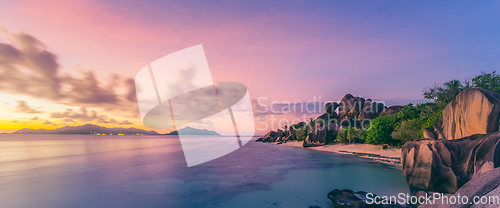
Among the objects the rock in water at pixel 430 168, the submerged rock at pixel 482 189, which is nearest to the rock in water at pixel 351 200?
the submerged rock at pixel 482 189

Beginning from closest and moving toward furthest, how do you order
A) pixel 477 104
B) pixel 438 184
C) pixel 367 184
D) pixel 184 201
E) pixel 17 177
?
pixel 438 184
pixel 477 104
pixel 184 201
pixel 367 184
pixel 17 177

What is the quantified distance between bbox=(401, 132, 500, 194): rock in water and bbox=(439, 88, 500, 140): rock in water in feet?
6.05

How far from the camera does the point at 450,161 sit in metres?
12.6

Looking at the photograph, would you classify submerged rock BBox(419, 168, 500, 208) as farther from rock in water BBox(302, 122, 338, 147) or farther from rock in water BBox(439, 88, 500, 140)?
rock in water BBox(302, 122, 338, 147)

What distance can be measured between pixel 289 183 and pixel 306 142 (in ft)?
209

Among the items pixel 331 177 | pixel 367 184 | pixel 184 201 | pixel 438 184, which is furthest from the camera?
pixel 331 177

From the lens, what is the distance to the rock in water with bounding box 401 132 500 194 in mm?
11414

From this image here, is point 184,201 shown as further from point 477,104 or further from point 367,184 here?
point 477,104

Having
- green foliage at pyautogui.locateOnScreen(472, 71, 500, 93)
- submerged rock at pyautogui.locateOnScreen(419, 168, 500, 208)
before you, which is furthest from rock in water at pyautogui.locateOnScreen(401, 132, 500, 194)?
green foliage at pyautogui.locateOnScreen(472, 71, 500, 93)

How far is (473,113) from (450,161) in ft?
16.2

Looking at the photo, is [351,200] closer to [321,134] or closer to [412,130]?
[412,130]

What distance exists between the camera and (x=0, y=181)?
78.8ft

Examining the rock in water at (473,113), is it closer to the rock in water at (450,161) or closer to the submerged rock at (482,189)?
the rock in water at (450,161)

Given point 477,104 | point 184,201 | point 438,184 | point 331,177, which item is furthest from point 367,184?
point 184,201
